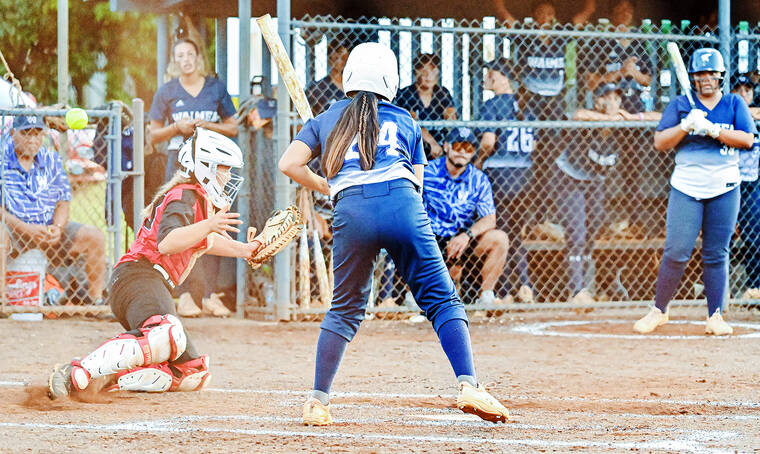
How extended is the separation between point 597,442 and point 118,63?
53.0ft

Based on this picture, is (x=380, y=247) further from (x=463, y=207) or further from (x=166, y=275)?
(x=463, y=207)

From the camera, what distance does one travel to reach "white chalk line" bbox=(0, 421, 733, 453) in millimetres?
4152

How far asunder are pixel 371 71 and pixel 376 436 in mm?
1503

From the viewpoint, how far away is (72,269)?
936 centimetres

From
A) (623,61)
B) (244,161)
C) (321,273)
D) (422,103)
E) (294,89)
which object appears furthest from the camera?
(623,61)

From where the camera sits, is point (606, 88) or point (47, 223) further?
point (606, 88)

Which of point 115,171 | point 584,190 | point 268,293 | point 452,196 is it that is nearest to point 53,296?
point 115,171

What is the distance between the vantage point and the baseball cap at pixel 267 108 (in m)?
9.60

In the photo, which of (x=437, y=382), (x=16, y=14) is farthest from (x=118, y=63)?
(x=437, y=382)

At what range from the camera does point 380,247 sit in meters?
4.62

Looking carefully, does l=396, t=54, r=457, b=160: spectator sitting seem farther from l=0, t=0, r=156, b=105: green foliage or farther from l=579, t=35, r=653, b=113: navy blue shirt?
l=0, t=0, r=156, b=105: green foliage

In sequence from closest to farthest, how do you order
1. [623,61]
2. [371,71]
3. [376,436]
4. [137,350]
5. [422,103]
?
[376,436] → [371,71] → [137,350] → [422,103] → [623,61]

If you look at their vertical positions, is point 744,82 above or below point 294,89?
above

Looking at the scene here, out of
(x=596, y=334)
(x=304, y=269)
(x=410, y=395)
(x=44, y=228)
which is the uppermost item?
(x=44, y=228)
